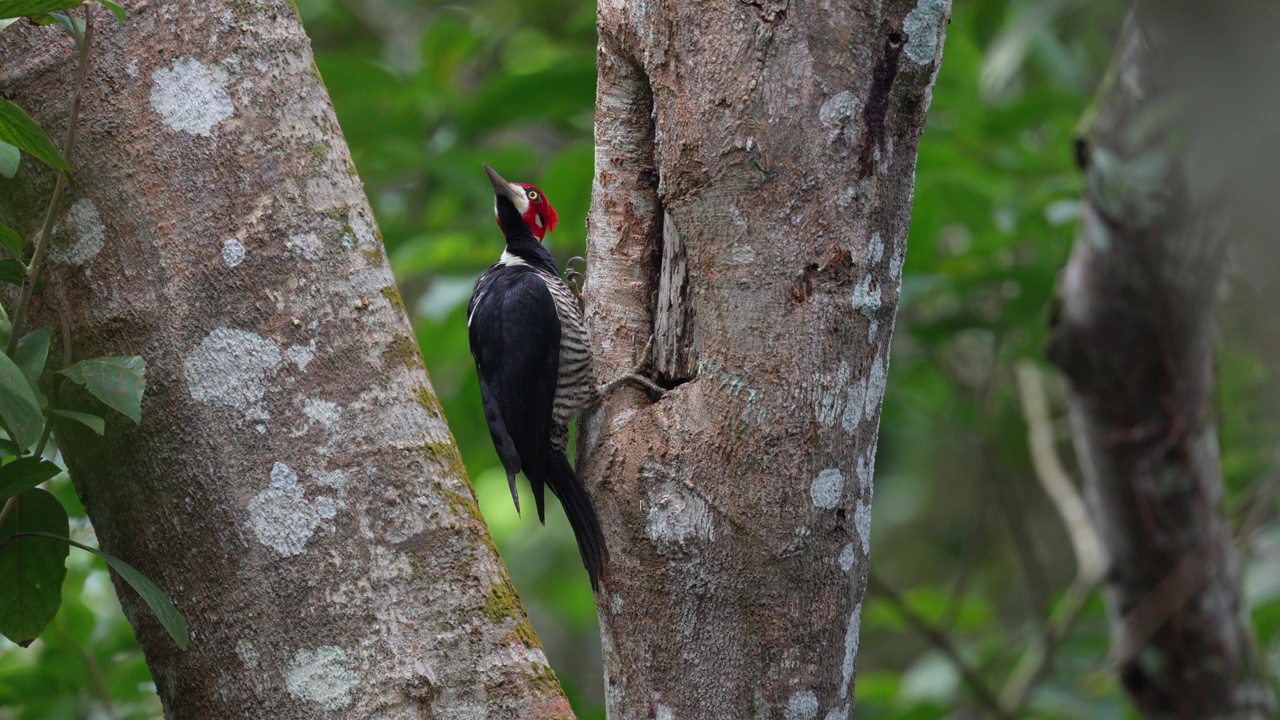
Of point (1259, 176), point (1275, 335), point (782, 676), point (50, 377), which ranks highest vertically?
point (1259, 176)

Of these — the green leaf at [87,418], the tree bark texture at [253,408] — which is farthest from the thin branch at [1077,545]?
the green leaf at [87,418]

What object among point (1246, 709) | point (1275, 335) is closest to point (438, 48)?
point (1275, 335)

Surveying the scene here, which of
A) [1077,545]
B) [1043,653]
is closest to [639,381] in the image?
[1043,653]

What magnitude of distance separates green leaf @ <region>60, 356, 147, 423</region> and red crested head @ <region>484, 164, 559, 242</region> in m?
2.03

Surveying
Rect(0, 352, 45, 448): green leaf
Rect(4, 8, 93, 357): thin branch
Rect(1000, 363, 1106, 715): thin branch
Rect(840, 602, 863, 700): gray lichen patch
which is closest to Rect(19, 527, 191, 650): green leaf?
Rect(0, 352, 45, 448): green leaf

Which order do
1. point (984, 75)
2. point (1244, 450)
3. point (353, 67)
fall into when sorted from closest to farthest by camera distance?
point (353, 67) → point (984, 75) → point (1244, 450)

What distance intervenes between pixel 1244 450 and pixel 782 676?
15.7ft

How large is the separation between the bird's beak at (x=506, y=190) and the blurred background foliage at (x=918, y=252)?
111mm

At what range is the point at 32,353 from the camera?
1581 mm

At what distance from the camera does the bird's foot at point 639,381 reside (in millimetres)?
1919

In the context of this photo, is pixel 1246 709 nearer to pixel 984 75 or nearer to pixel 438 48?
pixel 984 75

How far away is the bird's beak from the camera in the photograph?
347 cm

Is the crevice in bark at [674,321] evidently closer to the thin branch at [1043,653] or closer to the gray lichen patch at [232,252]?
the gray lichen patch at [232,252]

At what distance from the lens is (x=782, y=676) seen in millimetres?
1640
